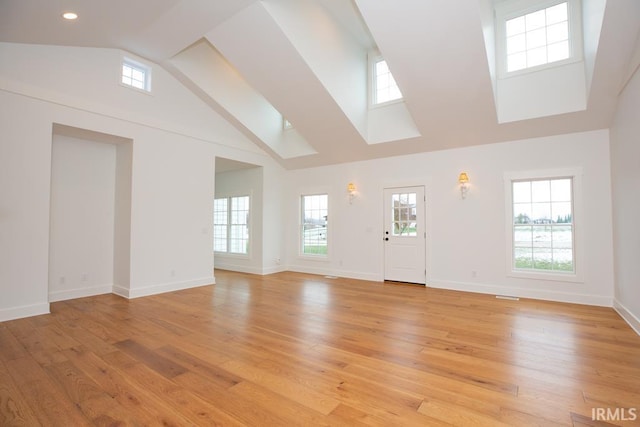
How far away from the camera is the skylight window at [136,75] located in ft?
16.1

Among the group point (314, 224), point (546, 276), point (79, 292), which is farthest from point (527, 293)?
point (79, 292)

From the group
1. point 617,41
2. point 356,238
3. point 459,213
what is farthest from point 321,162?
point 617,41

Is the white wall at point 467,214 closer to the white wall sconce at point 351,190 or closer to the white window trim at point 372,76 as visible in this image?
the white wall sconce at point 351,190

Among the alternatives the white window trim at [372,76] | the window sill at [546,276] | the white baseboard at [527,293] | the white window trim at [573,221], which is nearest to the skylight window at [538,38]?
the white window trim at [573,221]

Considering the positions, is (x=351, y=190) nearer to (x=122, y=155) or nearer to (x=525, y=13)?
(x=525, y=13)

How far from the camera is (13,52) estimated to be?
3.84m

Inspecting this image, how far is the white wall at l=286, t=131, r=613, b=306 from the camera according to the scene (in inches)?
176

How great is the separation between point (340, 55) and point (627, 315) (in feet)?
17.9

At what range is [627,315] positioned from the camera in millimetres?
3637

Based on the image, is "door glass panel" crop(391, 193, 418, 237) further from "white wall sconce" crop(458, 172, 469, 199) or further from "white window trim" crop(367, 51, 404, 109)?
"white window trim" crop(367, 51, 404, 109)

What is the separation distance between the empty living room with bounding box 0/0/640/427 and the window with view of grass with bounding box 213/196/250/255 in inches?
36.1

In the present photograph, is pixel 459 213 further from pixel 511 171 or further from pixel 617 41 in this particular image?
pixel 617 41

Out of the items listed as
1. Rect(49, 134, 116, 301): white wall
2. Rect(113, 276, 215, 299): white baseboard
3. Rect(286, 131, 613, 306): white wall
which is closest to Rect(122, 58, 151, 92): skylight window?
Rect(49, 134, 116, 301): white wall

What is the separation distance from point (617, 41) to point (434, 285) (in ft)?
13.6
